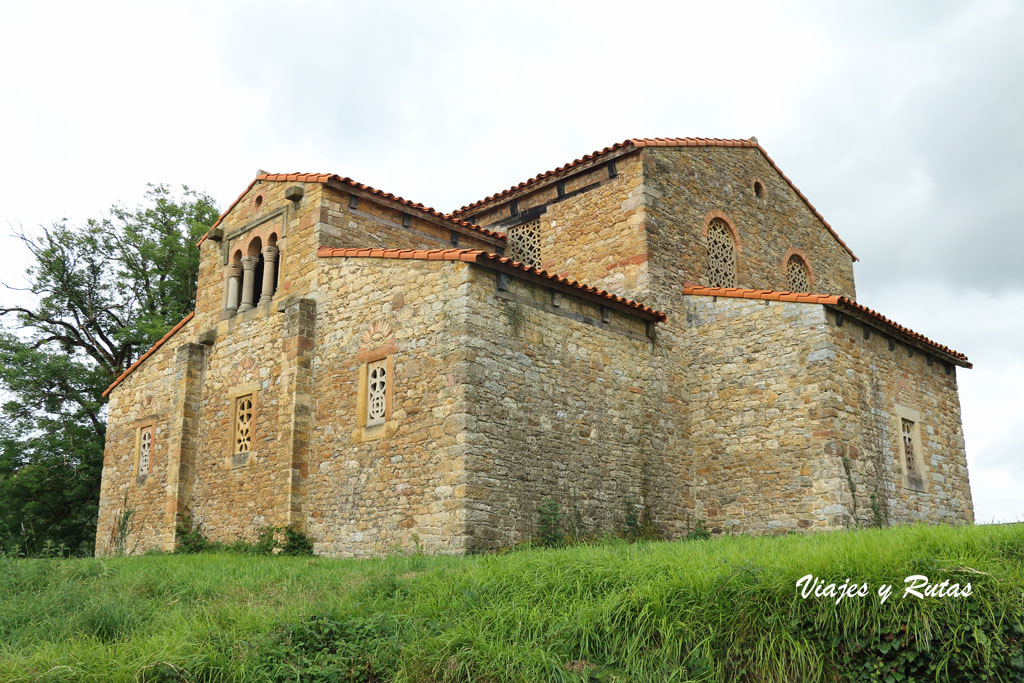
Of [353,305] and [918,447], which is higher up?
[353,305]

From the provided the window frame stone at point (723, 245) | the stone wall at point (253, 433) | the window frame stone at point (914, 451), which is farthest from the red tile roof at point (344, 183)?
the window frame stone at point (914, 451)

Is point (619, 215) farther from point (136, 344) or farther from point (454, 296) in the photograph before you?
point (136, 344)

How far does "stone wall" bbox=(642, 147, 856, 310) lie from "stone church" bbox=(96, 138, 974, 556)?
2.6 inches

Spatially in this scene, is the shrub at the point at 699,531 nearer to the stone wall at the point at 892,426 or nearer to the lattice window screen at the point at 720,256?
the stone wall at the point at 892,426

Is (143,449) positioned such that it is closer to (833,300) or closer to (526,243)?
(526,243)

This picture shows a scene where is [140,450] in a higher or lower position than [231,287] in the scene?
lower

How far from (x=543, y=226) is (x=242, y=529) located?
826 centimetres

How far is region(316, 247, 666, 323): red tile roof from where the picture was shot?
12.6 m

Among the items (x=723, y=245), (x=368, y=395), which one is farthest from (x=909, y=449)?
(x=368, y=395)

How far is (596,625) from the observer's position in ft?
24.6

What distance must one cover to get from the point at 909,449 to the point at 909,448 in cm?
2

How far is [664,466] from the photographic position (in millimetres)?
14789

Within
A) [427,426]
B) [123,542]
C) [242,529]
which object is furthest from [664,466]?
[123,542]

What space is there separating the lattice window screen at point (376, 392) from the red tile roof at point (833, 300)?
20.1ft
